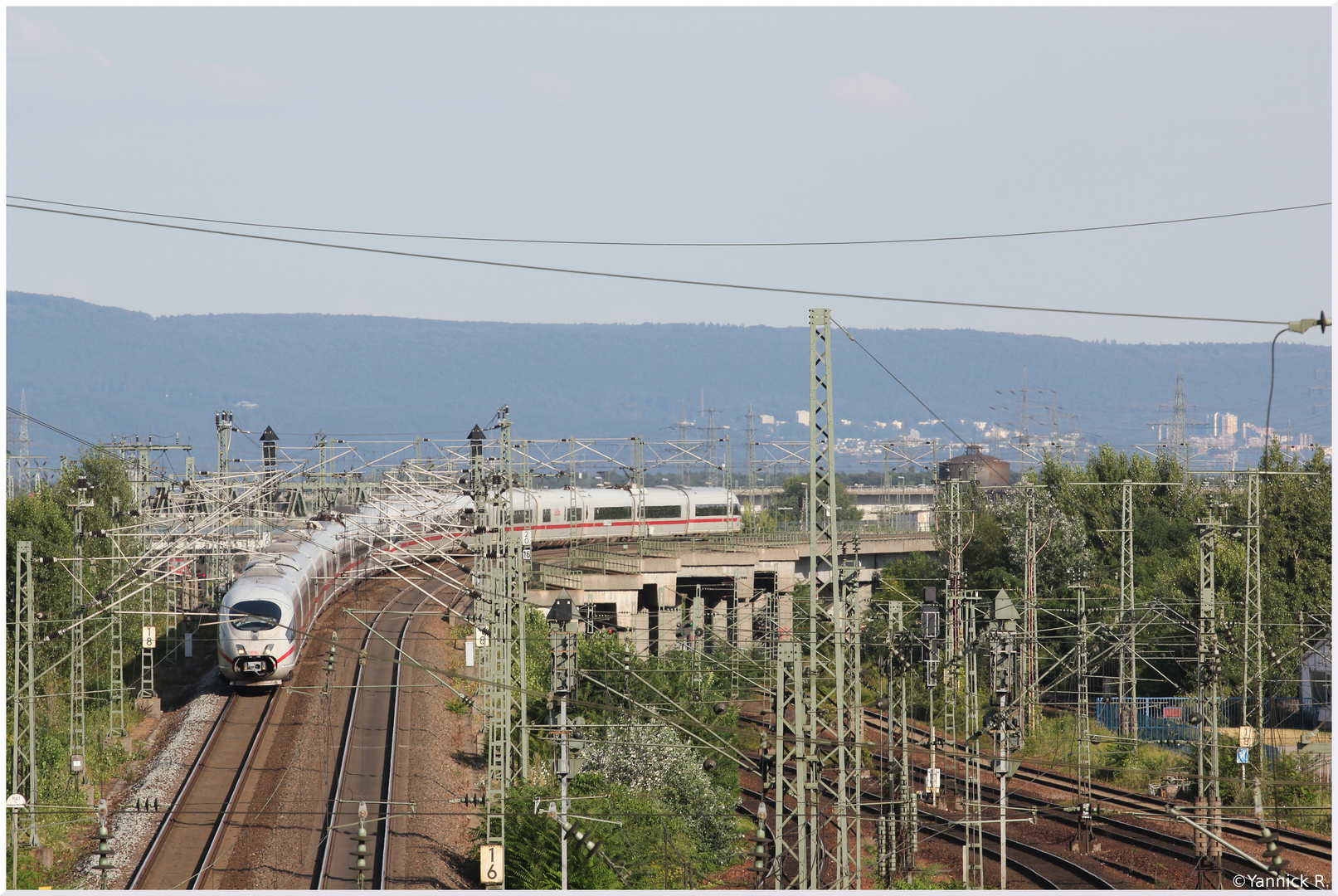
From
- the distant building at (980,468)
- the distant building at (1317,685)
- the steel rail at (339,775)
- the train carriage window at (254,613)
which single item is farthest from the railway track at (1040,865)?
the distant building at (980,468)

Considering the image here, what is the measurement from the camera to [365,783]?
31203 millimetres

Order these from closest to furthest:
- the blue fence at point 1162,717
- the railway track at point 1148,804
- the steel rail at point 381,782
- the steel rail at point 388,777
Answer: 1. the steel rail at point 381,782
2. the steel rail at point 388,777
3. the railway track at point 1148,804
4. the blue fence at point 1162,717

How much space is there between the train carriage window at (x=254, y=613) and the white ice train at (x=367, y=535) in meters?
0.02

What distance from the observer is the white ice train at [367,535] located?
116 feet

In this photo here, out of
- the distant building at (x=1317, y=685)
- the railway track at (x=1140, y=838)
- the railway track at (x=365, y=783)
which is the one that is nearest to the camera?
the railway track at (x=365, y=783)

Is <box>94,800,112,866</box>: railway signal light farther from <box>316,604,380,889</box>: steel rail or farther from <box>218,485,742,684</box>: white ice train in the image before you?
<box>218,485,742,684</box>: white ice train

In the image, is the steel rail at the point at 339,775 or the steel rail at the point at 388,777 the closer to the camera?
the steel rail at the point at 339,775

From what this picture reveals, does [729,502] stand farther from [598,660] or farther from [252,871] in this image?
[252,871]

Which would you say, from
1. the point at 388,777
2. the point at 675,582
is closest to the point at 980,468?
the point at 675,582

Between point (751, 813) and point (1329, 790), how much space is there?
14974mm

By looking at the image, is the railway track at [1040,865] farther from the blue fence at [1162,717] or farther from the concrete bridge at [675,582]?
the concrete bridge at [675,582]

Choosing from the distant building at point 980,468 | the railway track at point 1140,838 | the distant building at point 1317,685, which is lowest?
the railway track at point 1140,838

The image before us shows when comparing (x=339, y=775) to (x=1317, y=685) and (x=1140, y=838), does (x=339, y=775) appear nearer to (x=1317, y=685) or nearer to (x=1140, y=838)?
(x=1140, y=838)

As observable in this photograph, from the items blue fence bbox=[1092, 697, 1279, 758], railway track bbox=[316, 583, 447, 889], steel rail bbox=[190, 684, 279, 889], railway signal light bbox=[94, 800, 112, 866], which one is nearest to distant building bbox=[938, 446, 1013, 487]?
blue fence bbox=[1092, 697, 1279, 758]
